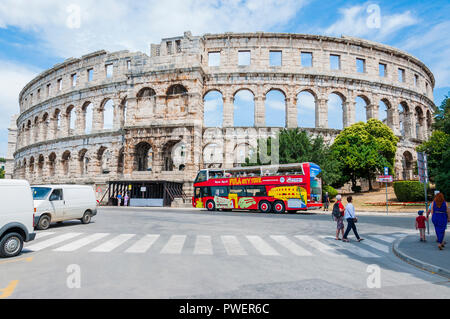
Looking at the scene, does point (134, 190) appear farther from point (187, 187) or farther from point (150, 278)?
point (150, 278)

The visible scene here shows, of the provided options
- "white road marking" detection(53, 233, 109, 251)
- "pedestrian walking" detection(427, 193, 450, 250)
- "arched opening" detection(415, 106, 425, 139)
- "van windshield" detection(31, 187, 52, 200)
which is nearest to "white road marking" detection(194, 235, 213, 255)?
"white road marking" detection(53, 233, 109, 251)

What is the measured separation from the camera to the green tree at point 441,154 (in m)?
19.9

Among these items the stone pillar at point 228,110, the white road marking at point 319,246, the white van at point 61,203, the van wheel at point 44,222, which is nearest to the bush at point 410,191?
the stone pillar at point 228,110

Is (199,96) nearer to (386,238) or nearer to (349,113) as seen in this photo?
(349,113)

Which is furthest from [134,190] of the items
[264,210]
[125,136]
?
[264,210]

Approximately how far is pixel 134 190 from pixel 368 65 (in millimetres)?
30112

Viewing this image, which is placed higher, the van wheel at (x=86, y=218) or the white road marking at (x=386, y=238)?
the van wheel at (x=86, y=218)

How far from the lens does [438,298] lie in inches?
176

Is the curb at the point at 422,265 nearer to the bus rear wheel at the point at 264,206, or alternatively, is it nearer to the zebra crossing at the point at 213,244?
the zebra crossing at the point at 213,244

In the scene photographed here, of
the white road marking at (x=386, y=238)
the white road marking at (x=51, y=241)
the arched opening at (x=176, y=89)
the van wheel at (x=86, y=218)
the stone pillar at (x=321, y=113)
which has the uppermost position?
the arched opening at (x=176, y=89)

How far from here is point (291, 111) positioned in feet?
107

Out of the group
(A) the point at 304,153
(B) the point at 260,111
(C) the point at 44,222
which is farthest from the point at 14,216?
(B) the point at 260,111

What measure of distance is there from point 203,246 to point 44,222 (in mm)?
7537

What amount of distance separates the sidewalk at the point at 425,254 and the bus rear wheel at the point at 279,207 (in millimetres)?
11627
